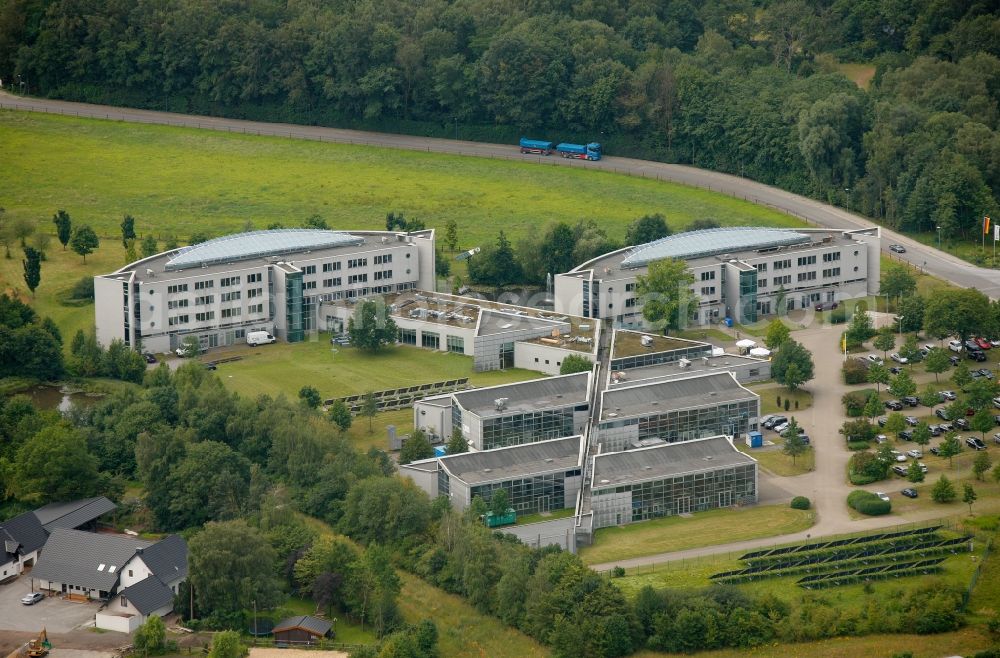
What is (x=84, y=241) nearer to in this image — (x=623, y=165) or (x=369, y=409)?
(x=369, y=409)

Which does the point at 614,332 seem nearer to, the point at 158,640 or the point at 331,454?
the point at 331,454

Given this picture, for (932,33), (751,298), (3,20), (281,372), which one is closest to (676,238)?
(751,298)

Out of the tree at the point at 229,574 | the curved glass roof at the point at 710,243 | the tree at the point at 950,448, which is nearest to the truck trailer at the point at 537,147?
the curved glass roof at the point at 710,243

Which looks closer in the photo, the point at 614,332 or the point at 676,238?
the point at 614,332

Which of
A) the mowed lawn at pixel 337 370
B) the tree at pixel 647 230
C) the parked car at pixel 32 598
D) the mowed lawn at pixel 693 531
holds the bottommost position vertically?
the parked car at pixel 32 598

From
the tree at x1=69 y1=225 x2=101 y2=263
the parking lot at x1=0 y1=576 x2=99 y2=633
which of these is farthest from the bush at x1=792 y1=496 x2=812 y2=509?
the tree at x1=69 y1=225 x2=101 y2=263

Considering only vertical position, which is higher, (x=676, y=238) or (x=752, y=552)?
(x=676, y=238)

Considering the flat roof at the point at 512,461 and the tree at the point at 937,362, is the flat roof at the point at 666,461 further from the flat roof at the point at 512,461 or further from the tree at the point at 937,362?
the tree at the point at 937,362
